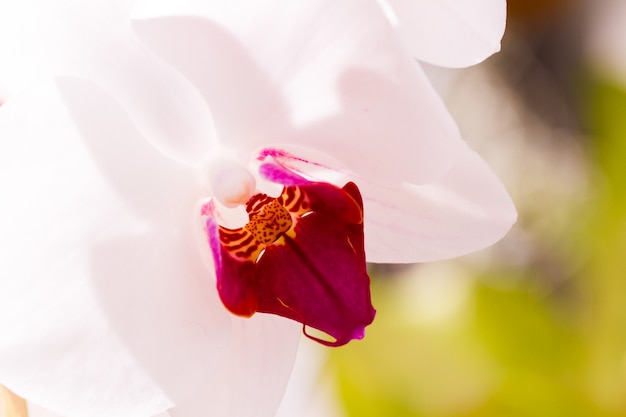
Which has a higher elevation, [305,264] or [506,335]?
[305,264]

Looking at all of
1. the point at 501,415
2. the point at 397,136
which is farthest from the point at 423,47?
the point at 501,415

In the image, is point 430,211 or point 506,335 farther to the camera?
point 506,335

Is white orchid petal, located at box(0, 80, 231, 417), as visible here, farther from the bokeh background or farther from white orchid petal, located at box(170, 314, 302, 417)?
the bokeh background

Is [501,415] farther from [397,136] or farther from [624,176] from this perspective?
[397,136]

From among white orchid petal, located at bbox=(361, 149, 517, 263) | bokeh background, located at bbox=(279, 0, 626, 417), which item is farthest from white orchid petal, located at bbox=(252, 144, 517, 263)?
bokeh background, located at bbox=(279, 0, 626, 417)

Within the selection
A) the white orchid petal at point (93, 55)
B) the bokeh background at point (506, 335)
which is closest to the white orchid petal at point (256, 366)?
the white orchid petal at point (93, 55)

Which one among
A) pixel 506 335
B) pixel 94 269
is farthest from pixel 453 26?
pixel 506 335

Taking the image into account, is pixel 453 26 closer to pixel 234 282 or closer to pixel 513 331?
pixel 234 282
